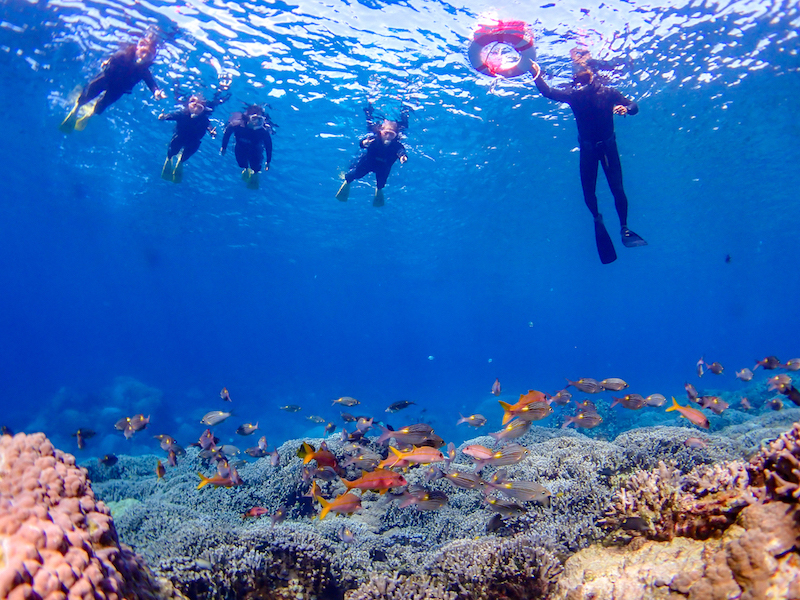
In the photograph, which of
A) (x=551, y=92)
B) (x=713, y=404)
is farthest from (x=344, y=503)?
(x=551, y=92)

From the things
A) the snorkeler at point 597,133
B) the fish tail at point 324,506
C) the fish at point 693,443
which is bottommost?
the fish tail at point 324,506

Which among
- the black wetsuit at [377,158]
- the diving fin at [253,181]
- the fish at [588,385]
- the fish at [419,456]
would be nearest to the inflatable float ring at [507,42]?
the black wetsuit at [377,158]

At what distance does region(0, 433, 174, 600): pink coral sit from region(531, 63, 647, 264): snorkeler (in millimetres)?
8871

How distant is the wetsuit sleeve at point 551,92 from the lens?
8.74m

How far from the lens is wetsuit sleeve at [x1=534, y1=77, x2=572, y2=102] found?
8742 mm

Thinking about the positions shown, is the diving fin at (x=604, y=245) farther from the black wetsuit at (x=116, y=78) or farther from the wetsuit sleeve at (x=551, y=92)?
the black wetsuit at (x=116, y=78)

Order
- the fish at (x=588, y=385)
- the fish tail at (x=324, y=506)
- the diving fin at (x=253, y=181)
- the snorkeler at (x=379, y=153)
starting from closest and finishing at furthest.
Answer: the fish tail at (x=324, y=506) → the fish at (x=588, y=385) → the snorkeler at (x=379, y=153) → the diving fin at (x=253, y=181)

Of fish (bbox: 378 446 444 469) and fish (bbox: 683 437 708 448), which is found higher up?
fish (bbox: 683 437 708 448)

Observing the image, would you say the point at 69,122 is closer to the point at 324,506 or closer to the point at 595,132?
the point at 324,506

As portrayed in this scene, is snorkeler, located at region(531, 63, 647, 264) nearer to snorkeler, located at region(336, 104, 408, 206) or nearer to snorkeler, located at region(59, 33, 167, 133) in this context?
snorkeler, located at region(336, 104, 408, 206)

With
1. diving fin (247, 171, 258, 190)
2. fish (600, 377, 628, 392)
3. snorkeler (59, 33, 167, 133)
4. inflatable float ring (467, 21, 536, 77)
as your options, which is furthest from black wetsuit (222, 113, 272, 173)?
fish (600, 377, 628, 392)

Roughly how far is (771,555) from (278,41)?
1711 centimetres

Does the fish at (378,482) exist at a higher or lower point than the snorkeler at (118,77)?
lower

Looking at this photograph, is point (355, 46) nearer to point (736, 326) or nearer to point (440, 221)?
point (440, 221)
